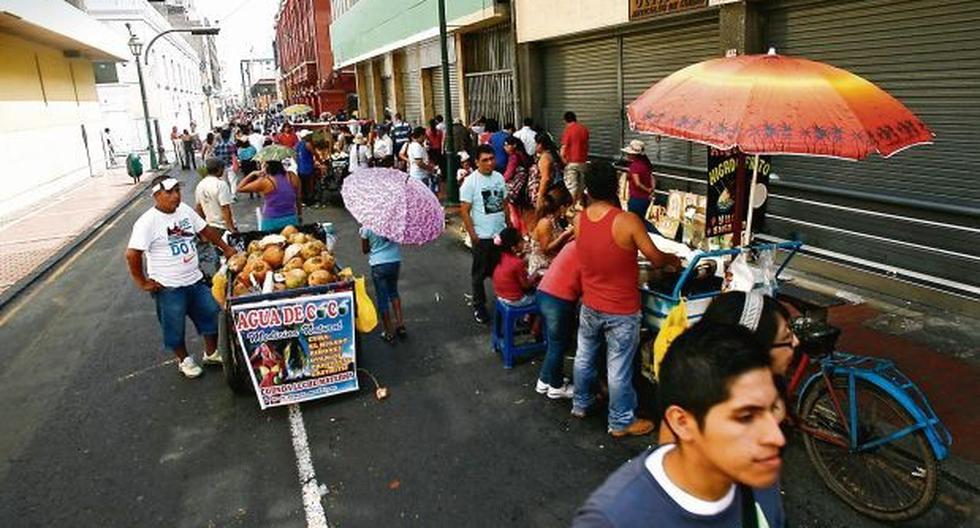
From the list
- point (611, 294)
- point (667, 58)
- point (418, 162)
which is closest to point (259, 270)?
point (611, 294)

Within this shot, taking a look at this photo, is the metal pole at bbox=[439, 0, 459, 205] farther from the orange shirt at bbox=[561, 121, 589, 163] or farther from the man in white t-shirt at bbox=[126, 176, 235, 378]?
the man in white t-shirt at bbox=[126, 176, 235, 378]

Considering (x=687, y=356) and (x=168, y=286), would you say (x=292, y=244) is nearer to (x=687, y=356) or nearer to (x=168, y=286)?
(x=168, y=286)

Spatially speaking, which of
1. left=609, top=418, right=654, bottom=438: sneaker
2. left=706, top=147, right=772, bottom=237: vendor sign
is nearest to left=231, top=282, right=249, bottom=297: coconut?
left=609, top=418, right=654, bottom=438: sneaker

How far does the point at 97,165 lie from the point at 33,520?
2990 cm

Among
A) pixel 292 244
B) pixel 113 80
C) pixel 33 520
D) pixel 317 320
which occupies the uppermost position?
pixel 113 80

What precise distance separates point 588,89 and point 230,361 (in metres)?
10.1

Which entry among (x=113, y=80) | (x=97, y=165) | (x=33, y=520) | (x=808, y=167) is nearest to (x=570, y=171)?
(x=808, y=167)

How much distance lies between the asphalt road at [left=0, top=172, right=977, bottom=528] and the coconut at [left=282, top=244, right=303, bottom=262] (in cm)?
128

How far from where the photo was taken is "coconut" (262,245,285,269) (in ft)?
20.1

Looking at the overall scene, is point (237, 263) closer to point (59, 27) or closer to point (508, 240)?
point (508, 240)

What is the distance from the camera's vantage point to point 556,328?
5340 millimetres

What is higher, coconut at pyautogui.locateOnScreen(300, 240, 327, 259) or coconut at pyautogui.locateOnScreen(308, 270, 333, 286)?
coconut at pyautogui.locateOnScreen(300, 240, 327, 259)

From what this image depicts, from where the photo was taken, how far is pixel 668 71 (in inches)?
440

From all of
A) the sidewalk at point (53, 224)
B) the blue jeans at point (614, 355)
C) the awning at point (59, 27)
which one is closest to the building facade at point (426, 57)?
the sidewalk at point (53, 224)
